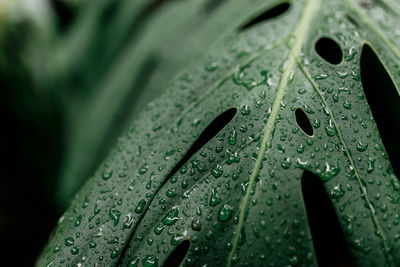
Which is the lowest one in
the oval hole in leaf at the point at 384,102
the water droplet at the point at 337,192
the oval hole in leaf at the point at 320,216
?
the oval hole in leaf at the point at 320,216

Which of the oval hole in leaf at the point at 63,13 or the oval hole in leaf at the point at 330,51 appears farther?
the oval hole in leaf at the point at 63,13

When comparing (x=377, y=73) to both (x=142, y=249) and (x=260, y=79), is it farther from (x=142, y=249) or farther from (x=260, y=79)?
(x=142, y=249)

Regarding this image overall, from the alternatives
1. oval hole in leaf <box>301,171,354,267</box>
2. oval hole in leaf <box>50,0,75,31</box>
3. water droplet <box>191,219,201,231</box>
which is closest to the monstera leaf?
water droplet <box>191,219,201,231</box>

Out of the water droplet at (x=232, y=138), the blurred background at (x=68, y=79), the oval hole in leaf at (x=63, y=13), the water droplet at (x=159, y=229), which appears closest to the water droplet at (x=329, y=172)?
the water droplet at (x=232, y=138)

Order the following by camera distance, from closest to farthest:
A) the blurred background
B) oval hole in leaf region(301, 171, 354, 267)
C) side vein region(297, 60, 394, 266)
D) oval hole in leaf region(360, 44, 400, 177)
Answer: side vein region(297, 60, 394, 266)
oval hole in leaf region(360, 44, 400, 177)
oval hole in leaf region(301, 171, 354, 267)
the blurred background

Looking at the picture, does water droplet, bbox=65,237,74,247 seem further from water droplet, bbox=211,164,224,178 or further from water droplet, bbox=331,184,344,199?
water droplet, bbox=331,184,344,199

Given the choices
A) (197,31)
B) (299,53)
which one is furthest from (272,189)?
(197,31)

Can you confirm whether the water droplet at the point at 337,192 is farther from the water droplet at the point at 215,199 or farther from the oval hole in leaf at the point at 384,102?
the oval hole in leaf at the point at 384,102

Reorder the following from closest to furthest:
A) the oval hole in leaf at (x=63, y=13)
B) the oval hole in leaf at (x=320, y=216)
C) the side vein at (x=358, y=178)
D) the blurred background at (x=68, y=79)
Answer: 1. the side vein at (x=358, y=178)
2. the oval hole in leaf at (x=320, y=216)
3. the blurred background at (x=68, y=79)
4. the oval hole in leaf at (x=63, y=13)

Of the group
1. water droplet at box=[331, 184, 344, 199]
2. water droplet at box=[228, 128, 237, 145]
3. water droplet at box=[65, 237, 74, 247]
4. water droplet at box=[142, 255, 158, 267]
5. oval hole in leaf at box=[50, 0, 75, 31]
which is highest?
oval hole in leaf at box=[50, 0, 75, 31]
